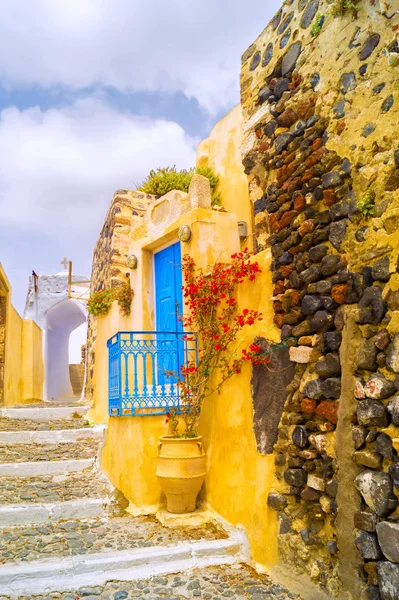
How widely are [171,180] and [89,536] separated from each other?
23.2 ft

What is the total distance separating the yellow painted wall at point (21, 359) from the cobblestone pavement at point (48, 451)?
12.0 feet

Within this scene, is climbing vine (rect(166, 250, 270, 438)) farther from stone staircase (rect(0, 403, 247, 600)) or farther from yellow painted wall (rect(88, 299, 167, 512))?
stone staircase (rect(0, 403, 247, 600))

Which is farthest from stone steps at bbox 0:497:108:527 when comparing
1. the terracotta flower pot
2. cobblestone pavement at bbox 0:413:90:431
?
cobblestone pavement at bbox 0:413:90:431

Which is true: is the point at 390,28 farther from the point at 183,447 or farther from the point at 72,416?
the point at 72,416

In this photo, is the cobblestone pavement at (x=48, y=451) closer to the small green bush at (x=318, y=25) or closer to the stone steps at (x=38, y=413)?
the stone steps at (x=38, y=413)

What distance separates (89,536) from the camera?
15.1 feet

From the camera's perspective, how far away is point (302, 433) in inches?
145

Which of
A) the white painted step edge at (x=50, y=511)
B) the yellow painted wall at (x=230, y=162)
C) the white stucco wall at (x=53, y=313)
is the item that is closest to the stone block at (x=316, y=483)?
the white painted step edge at (x=50, y=511)

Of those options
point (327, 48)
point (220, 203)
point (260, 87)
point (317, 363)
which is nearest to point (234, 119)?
point (220, 203)

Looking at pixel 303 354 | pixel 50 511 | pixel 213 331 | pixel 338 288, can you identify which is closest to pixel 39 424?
pixel 50 511

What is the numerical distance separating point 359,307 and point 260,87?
254 centimetres

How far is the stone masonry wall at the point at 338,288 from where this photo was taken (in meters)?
3.03

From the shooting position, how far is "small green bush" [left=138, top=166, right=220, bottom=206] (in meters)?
9.23

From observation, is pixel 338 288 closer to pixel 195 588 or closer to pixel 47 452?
pixel 195 588
